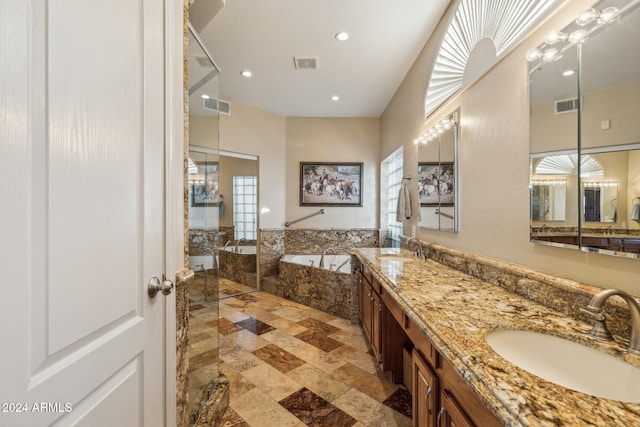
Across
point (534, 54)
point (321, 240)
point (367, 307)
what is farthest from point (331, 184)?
point (534, 54)

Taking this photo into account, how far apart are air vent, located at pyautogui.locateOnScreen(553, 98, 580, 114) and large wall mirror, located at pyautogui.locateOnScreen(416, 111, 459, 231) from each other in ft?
2.84

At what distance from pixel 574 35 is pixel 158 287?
188 centimetres

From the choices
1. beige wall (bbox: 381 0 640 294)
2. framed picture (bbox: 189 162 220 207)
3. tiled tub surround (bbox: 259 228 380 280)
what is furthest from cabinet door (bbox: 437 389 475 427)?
tiled tub surround (bbox: 259 228 380 280)

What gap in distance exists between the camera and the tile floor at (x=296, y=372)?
1.64 metres

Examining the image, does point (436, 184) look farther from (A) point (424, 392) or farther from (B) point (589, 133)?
(A) point (424, 392)

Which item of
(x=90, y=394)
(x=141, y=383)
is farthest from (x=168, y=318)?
(x=90, y=394)

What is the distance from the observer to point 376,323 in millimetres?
2117

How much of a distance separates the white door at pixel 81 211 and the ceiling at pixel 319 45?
147 centimetres

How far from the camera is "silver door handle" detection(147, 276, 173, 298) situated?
3.26 ft

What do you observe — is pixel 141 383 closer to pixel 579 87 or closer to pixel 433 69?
pixel 579 87

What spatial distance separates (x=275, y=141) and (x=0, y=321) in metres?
4.24

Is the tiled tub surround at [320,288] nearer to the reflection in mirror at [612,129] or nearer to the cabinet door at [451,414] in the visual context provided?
the cabinet door at [451,414]

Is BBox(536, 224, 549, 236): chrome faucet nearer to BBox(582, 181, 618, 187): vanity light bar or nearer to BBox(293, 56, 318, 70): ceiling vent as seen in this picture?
BBox(582, 181, 618, 187): vanity light bar

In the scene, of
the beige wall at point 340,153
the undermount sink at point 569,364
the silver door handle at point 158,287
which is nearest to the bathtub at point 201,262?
the silver door handle at point 158,287
